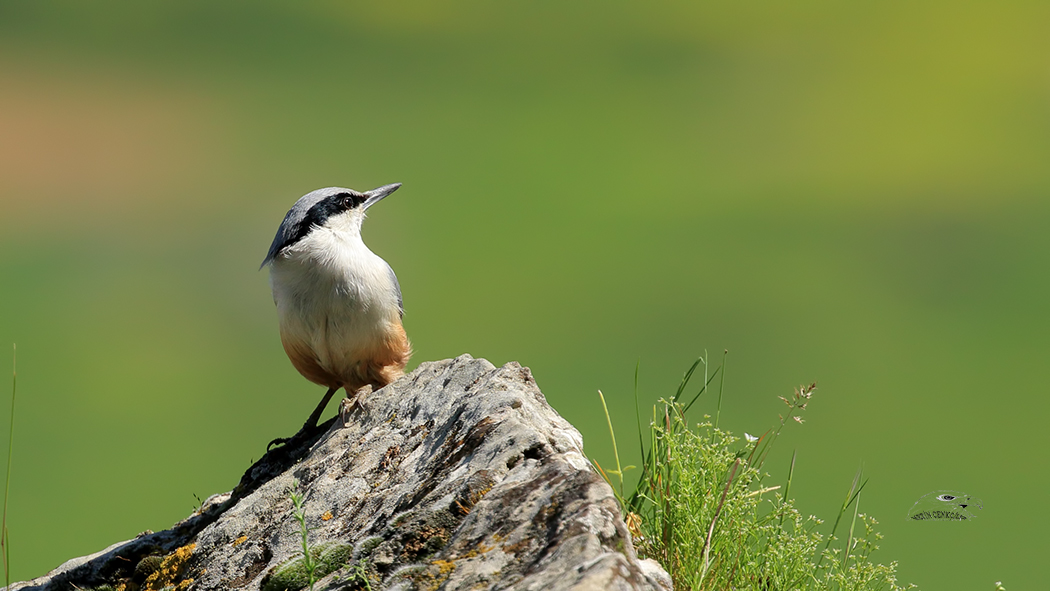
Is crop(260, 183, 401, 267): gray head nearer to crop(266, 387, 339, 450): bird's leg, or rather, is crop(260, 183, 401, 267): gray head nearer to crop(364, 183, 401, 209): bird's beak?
Answer: crop(364, 183, 401, 209): bird's beak

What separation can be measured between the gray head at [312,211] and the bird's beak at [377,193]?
47 mm

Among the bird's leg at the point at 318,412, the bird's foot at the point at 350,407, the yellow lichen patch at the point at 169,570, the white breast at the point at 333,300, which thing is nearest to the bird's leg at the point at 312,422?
the bird's leg at the point at 318,412

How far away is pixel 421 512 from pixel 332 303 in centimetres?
221

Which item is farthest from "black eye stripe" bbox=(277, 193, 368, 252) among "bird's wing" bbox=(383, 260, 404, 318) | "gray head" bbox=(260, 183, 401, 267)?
"bird's wing" bbox=(383, 260, 404, 318)

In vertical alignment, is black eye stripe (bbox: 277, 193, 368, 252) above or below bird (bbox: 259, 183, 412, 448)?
above

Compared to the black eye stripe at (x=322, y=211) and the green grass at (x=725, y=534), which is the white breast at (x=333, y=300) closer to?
the black eye stripe at (x=322, y=211)

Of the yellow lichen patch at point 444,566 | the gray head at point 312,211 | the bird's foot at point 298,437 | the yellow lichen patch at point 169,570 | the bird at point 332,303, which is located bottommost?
the yellow lichen patch at point 169,570

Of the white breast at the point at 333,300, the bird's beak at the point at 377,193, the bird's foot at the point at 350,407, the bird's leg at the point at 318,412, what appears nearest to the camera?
the bird's foot at the point at 350,407

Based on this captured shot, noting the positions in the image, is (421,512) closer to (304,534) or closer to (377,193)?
(304,534)

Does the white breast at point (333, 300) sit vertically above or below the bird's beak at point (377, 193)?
below

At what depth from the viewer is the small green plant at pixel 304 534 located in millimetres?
2448

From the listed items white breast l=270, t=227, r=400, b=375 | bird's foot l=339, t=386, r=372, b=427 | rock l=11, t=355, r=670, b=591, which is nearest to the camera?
rock l=11, t=355, r=670, b=591

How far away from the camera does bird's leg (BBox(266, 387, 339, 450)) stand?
15.4 ft

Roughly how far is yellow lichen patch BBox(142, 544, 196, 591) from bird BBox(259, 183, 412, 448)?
0.92m
